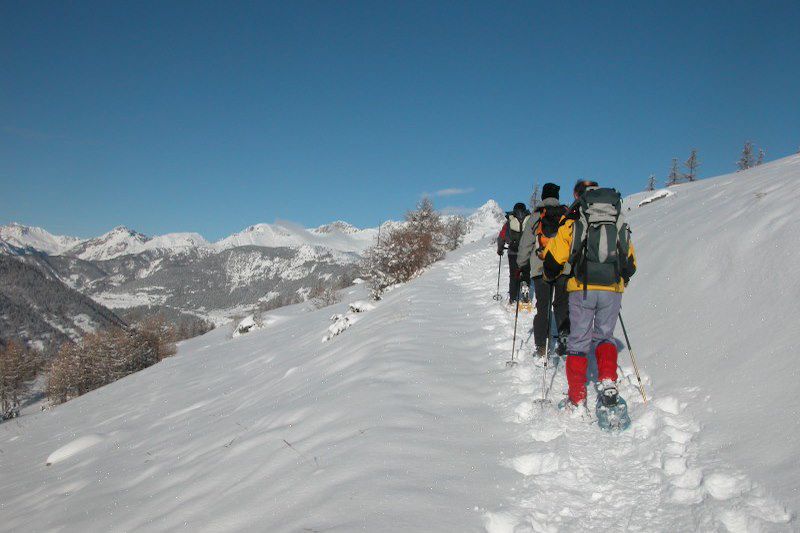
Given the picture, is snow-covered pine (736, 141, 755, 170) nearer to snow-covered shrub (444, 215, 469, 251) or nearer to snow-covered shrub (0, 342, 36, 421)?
snow-covered shrub (444, 215, 469, 251)

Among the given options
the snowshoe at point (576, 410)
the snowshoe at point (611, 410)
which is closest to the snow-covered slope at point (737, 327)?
the snowshoe at point (611, 410)

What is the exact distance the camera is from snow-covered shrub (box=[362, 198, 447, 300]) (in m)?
27.1

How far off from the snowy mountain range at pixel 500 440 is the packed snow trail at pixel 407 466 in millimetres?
21

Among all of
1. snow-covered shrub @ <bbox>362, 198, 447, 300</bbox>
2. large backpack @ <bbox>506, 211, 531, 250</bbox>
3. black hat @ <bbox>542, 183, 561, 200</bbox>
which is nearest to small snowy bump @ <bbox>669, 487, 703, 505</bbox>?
black hat @ <bbox>542, 183, 561, 200</bbox>

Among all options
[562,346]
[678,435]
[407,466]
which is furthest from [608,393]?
[407,466]

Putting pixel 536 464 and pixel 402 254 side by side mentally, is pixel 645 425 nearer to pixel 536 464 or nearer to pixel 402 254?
pixel 536 464

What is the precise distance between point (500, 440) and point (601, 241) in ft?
7.86

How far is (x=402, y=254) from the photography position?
2716 cm

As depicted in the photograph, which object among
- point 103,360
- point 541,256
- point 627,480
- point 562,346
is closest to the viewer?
point 627,480

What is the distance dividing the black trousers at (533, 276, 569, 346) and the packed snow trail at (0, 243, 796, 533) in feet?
1.82

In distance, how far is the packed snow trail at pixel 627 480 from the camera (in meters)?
2.76

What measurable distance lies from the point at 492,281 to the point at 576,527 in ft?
48.2

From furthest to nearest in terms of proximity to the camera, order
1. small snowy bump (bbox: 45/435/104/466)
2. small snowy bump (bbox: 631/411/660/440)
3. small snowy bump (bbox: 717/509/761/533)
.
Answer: small snowy bump (bbox: 45/435/104/466) → small snowy bump (bbox: 631/411/660/440) → small snowy bump (bbox: 717/509/761/533)

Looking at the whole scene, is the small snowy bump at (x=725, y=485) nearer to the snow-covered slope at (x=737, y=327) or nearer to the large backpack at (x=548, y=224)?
the snow-covered slope at (x=737, y=327)
